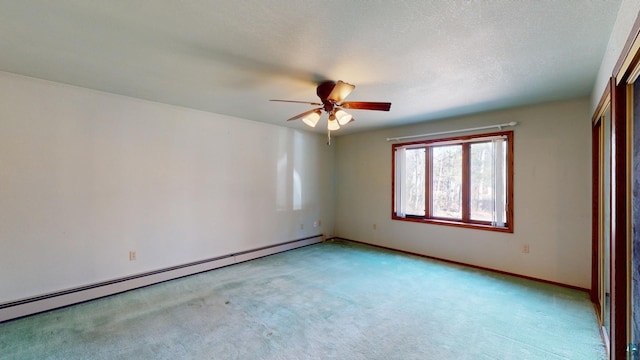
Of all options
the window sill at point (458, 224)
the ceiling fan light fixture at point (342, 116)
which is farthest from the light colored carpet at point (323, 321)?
the ceiling fan light fixture at point (342, 116)

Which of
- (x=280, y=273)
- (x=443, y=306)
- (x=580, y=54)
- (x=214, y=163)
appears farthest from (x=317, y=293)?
(x=580, y=54)

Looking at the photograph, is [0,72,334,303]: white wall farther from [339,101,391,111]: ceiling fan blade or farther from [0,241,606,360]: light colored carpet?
[339,101,391,111]: ceiling fan blade

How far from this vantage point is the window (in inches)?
154

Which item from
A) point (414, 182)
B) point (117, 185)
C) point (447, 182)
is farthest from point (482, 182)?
point (117, 185)

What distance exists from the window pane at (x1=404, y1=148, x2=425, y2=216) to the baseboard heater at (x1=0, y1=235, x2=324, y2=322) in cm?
260

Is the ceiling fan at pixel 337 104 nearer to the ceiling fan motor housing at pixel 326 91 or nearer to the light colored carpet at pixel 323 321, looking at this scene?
the ceiling fan motor housing at pixel 326 91

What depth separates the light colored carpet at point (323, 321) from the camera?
2.15 metres

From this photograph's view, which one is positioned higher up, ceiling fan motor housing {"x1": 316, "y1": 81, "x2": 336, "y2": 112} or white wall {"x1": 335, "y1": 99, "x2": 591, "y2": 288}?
ceiling fan motor housing {"x1": 316, "y1": 81, "x2": 336, "y2": 112}

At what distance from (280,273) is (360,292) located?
1189mm

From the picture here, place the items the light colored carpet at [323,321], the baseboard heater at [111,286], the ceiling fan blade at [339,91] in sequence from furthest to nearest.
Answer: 1. the baseboard heater at [111,286]
2. the ceiling fan blade at [339,91]
3. the light colored carpet at [323,321]

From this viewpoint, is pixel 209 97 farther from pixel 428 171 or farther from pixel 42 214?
pixel 428 171

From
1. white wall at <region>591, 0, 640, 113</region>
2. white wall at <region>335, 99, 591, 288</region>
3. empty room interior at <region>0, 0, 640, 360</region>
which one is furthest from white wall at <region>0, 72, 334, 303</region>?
white wall at <region>591, 0, 640, 113</region>

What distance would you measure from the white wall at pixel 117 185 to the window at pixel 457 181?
2266mm

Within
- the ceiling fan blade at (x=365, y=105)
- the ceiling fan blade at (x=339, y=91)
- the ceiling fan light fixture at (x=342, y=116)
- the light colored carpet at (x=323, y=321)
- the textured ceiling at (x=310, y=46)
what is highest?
the textured ceiling at (x=310, y=46)
